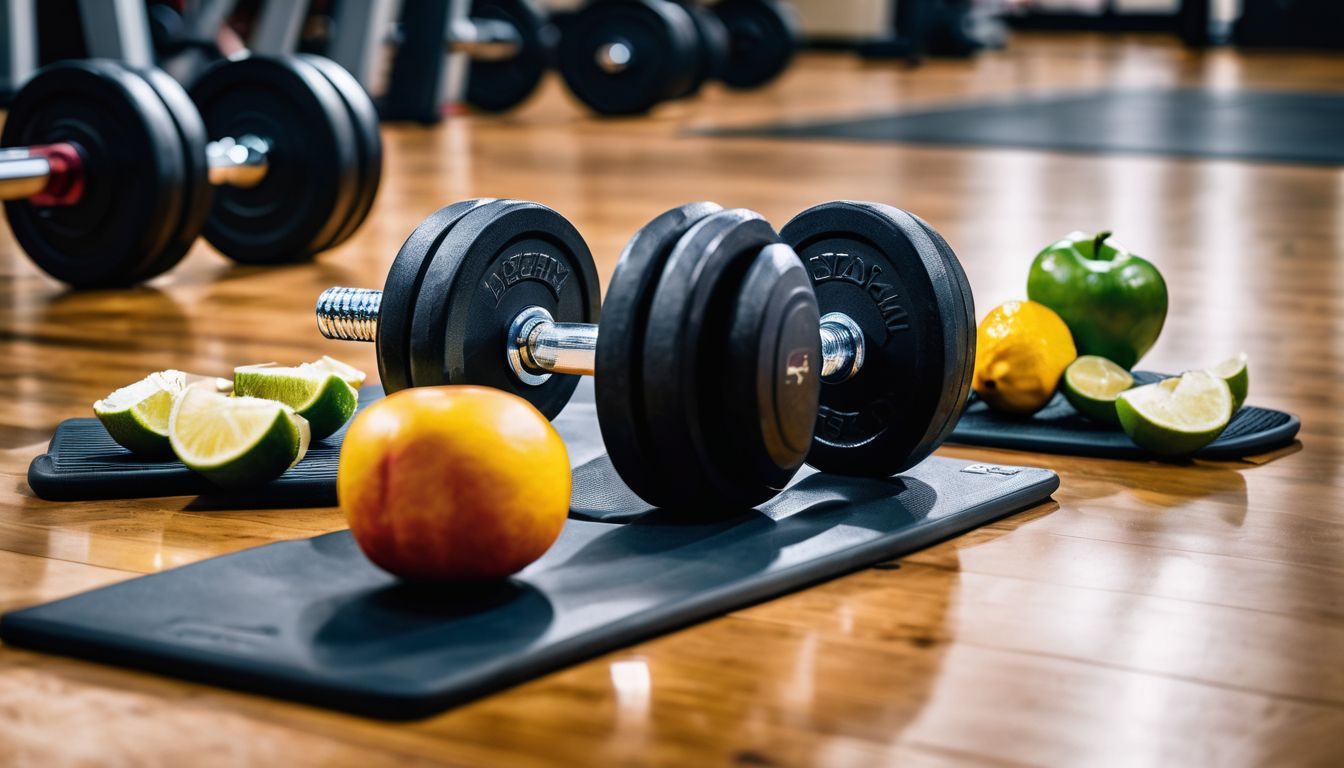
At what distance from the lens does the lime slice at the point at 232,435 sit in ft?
3.49

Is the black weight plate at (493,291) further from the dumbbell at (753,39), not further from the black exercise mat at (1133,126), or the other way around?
the dumbbell at (753,39)

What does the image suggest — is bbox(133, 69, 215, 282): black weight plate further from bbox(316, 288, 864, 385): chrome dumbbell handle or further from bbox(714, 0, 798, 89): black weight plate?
bbox(714, 0, 798, 89): black weight plate

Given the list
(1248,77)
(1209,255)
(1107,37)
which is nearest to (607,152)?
(1209,255)

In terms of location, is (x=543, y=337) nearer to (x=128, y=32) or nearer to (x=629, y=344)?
(x=629, y=344)

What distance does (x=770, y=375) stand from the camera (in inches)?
37.1

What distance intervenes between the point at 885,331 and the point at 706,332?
191mm

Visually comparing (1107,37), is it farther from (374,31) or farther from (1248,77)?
(374,31)

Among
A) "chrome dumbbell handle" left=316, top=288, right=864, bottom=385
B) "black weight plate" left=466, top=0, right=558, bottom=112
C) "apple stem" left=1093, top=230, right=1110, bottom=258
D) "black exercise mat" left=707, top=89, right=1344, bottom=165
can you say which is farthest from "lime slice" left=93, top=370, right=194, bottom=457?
"black weight plate" left=466, top=0, right=558, bottom=112

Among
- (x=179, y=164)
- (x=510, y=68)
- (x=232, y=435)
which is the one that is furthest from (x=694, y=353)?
(x=510, y=68)

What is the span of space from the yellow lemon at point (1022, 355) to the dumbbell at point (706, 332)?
24 centimetres

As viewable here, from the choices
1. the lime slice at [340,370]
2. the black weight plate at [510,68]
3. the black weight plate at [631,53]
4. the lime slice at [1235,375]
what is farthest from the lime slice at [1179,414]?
the black weight plate at [510,68]

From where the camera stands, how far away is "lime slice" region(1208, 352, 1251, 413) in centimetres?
127

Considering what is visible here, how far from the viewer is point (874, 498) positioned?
1.07 metres

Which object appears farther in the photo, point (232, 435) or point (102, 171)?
point (102, 171)
